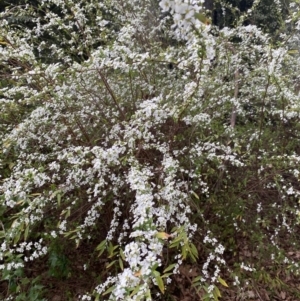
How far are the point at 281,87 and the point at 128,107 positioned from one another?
141 centimetres

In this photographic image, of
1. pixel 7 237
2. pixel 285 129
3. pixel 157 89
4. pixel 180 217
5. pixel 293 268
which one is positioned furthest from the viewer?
pixel 285 129

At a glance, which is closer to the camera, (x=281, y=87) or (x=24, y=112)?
(x=281, y=87)

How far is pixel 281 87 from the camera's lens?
9.82 feet

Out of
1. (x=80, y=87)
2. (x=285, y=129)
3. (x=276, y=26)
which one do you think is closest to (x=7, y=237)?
(x=80, y=87)

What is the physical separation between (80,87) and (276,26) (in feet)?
21.8

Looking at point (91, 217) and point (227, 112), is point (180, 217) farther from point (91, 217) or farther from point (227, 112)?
point (227, 112)

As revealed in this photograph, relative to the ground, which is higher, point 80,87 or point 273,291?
point 80,87

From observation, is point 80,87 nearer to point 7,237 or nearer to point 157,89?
point 157,89

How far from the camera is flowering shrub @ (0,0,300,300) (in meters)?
2.51

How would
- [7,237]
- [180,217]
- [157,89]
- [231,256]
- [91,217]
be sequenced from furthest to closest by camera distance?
[157,89]
[231,256]
[91,217]
[180,217]
[7,237]

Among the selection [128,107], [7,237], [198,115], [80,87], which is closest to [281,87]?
[198,115]

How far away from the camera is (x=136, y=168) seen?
7.55 ft

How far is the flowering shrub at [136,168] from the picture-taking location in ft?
8.23

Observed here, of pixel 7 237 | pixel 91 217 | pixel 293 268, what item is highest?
pixel 7 237
